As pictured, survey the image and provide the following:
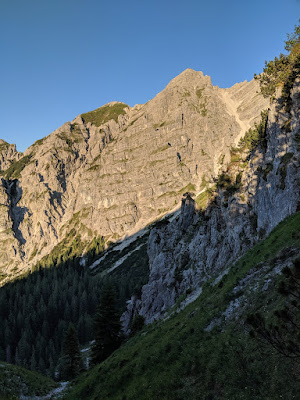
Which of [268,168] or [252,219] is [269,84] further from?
[252,219]

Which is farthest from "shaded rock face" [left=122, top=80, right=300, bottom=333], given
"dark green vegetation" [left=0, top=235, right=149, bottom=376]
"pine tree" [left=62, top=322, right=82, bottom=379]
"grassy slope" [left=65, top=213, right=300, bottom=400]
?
"dark green vegetation" [left=0, top=235, right=149, bottom=376]

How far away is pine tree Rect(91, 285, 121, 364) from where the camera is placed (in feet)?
142

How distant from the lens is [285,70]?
47875 mm

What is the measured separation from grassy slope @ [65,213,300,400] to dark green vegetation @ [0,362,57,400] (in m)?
7.66

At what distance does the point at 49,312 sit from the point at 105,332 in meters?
118

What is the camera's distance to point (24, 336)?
11838cm

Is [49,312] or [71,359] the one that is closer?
[71,359]

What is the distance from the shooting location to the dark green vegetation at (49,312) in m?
112

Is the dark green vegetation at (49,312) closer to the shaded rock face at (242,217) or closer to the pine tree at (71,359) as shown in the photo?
the shaded rock face at (242,217)

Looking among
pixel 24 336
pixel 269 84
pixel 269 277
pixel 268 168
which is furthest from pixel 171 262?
pixel 24 336

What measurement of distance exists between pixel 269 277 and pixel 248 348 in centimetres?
662

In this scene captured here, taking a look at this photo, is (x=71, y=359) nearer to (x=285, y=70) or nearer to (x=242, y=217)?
(x=242, y=217)

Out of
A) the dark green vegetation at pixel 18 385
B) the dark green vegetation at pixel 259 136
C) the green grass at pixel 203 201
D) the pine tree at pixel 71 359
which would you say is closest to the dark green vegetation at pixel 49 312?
the green grass at pixel 203 201

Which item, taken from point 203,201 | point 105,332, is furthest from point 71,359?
point 203,201
